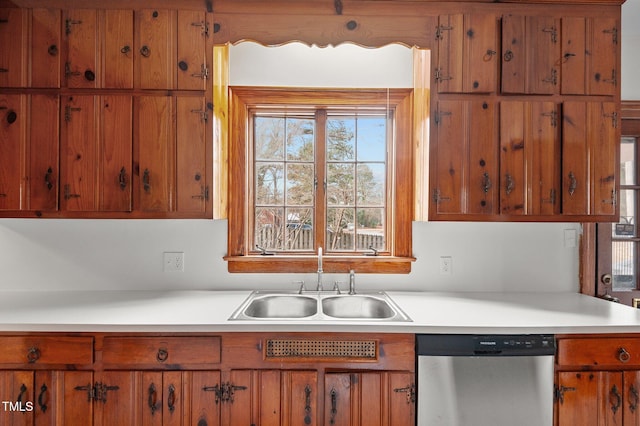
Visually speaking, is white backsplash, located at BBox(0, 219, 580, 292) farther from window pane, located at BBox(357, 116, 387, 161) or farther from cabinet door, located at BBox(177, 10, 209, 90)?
cabinet door, located at BBox(177, 10, 209, 90)

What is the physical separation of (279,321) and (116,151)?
1.20 m

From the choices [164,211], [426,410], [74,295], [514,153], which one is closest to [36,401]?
[74,295]

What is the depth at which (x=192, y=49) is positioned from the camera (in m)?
1.82

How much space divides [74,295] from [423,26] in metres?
2.46

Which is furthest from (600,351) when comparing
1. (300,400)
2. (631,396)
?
(300,400)

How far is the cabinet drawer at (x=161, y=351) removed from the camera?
60.1 inches

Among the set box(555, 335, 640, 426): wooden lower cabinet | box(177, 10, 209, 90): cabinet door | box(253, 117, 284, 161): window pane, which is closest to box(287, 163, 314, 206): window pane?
box(253, 117, 284, 161): window pane

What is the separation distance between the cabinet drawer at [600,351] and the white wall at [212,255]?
0.67 metres

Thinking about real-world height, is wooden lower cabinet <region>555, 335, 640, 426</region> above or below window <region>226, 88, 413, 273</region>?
below

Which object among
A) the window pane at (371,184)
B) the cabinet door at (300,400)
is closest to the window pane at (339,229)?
the window pane at (371,184)

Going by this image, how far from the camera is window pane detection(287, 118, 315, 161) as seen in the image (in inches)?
92.0

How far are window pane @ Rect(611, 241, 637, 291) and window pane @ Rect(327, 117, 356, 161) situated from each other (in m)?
1.81

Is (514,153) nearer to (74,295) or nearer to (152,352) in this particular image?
(152,352)

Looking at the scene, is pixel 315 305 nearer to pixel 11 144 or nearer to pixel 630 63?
pixel 11 144
